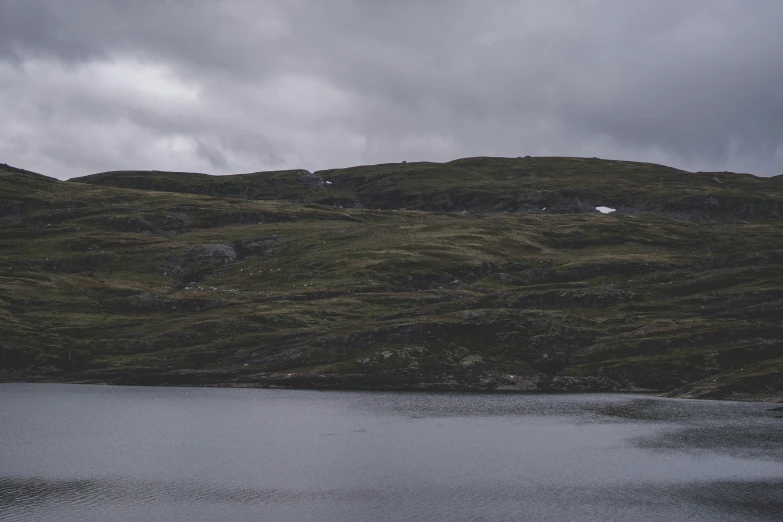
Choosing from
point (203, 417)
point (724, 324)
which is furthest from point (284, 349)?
point (724, 324)

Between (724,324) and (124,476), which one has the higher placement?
(724,324)

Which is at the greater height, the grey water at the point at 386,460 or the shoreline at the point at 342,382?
the shoreline at the point at 342,382

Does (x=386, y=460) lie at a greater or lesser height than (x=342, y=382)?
lesser

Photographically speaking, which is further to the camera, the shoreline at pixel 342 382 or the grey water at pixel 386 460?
the shoreline at pixel 342 382

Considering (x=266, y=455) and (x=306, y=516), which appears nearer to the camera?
(x=306, y=516)

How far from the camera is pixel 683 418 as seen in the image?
4759 inches

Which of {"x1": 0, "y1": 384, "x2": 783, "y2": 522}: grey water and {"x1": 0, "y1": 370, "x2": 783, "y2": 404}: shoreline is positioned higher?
{"x1": 0, "y1": 370, "x2": 783, "y2": 404}: shoreline

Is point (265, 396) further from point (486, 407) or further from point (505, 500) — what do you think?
point (505, 500)

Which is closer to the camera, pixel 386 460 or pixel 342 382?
pixel 386 460

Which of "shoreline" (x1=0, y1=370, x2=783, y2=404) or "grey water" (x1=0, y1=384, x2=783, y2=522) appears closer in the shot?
"grey water" (x1=0, y1=384, x2=783, y2=522)

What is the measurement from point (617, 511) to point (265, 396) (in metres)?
94.7

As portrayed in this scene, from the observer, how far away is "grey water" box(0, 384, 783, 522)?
219 ft

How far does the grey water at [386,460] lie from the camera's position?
6688 cm

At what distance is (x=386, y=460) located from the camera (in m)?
88.4
